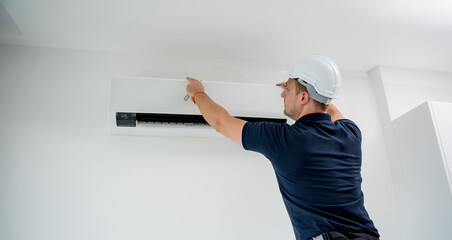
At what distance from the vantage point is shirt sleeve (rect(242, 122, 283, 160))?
3.77 feet

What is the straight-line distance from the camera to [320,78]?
1257 mm

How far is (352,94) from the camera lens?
2.17 metres

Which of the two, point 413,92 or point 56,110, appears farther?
point 413,92

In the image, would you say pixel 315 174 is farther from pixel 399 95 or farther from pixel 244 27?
pixel 399 95

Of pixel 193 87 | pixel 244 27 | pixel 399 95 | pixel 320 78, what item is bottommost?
pixel 320 78

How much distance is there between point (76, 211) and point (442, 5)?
2.16 meters

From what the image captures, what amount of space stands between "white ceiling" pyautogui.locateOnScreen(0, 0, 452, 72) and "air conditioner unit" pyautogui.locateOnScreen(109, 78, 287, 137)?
0.39 metres

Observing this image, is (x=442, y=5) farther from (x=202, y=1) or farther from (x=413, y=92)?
(x=202, y=1)

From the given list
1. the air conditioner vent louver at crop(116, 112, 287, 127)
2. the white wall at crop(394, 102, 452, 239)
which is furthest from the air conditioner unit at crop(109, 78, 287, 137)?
the white wall at crop(394, 102, 452, 239)

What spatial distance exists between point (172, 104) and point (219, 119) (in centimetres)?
37

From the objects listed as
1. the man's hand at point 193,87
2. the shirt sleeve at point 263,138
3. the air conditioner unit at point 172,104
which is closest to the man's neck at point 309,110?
the shirt sleeve at point 263,138

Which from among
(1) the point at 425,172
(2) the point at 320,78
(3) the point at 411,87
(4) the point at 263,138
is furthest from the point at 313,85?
(3) the point at 411,87

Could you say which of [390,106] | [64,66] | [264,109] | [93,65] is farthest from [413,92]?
[64,66]

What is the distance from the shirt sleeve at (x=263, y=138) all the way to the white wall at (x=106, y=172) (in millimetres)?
687
